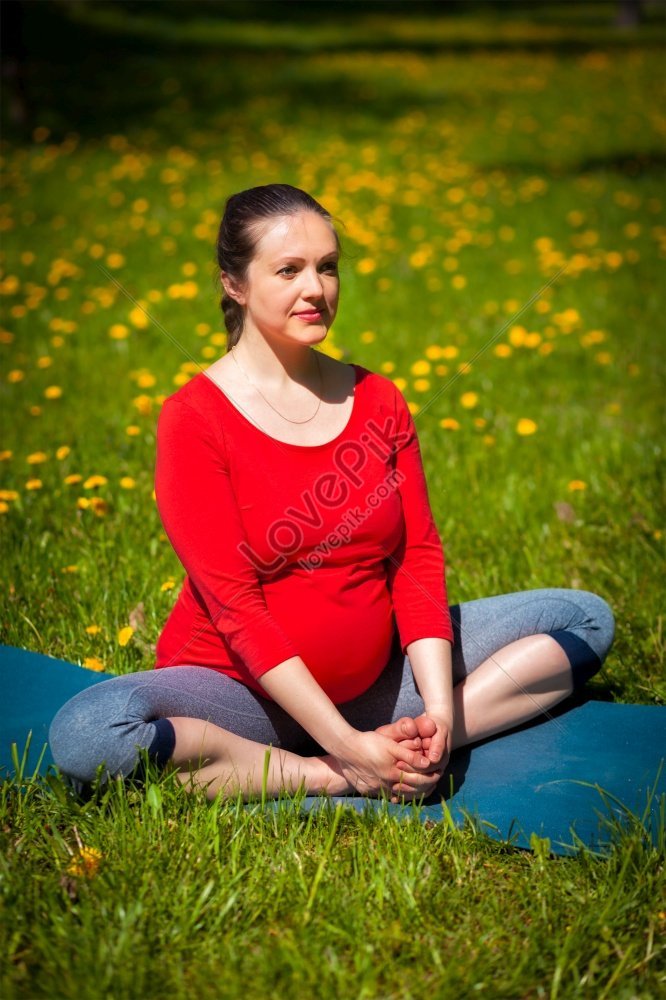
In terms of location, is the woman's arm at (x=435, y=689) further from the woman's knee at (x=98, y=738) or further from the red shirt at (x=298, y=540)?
the woman's knee at (x=98, y=738)

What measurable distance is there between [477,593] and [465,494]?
60 centimetres

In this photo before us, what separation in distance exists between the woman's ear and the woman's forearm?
2.76 ft

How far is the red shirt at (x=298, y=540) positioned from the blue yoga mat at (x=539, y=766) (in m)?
0.33

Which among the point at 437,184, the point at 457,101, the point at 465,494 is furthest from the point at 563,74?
the point at 465,494

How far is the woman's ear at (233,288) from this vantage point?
226 centimetres

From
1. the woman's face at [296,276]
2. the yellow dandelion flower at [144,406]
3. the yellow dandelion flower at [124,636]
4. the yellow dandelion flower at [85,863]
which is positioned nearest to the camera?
the yellow dandelion flower at [85,863]

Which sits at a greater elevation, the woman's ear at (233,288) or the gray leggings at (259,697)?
the woman's ear at (233,288)

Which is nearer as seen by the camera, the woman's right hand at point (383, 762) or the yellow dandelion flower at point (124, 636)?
the woman's right hand at point (383, 762)

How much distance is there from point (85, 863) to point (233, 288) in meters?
1.21

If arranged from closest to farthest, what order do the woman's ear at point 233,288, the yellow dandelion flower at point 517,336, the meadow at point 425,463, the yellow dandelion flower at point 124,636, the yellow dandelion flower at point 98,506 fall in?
1. the meadow at point 425,463
2. the woman's ear at point 233,288
3. the yellow dandelion flower at point 124,636
4. the yellow dandelion flower at point 98,506
5. the yellow dandelion flower at point 517,336

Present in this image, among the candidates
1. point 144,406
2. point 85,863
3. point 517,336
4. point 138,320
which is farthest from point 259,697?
point 138,320

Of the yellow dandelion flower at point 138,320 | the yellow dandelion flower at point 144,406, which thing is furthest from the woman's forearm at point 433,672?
the yellow dandelion flower at point 138,320

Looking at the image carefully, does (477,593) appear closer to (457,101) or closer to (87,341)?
(87,341)

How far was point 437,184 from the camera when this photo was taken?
8.49 m
